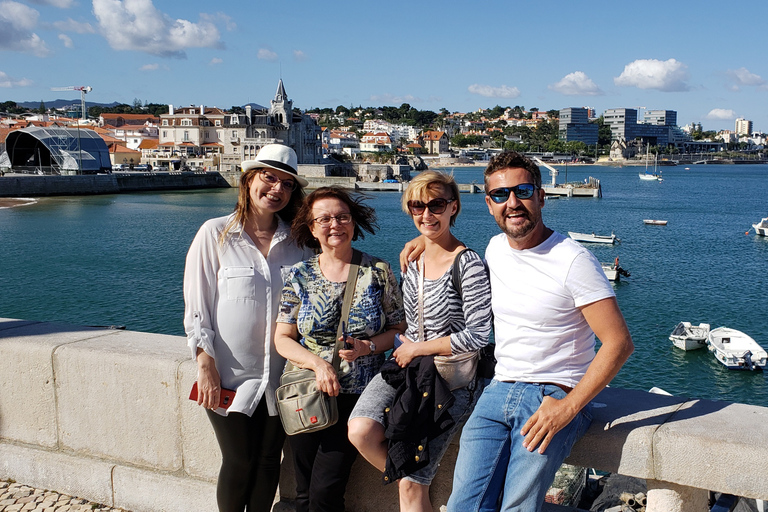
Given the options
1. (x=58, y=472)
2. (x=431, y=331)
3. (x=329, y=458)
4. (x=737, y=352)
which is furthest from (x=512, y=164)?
(x=737, y=352)

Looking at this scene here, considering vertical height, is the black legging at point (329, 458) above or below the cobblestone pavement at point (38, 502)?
above

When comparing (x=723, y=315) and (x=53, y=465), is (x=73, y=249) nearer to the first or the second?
(x=723, y=315)

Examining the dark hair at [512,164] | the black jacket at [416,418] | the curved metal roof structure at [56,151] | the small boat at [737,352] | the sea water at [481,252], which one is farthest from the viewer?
the curved metal roof structure at [56,151]

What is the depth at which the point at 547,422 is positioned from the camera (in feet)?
6.46

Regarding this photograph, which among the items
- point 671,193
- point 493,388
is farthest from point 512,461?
point 671,193

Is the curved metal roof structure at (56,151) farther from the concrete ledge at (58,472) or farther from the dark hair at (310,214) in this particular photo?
the dark hair at (310,214)

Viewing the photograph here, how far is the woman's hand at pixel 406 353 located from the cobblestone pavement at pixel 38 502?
153 cm

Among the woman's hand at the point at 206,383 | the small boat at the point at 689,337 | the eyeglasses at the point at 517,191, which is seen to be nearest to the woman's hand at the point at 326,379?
the woman's hand at the point at 206,383

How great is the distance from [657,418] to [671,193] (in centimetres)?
7641

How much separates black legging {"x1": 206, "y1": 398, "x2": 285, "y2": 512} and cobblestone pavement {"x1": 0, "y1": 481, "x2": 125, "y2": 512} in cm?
73

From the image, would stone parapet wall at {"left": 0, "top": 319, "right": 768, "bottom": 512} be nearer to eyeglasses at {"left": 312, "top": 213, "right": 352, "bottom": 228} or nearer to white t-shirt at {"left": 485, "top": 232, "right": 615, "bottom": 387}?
white t-shirt at {"left": 485, "top": 232, "right": 615, "bottom": 387}

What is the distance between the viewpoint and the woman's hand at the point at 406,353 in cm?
218

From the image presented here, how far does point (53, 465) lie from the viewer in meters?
2.96

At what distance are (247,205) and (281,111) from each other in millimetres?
85532
